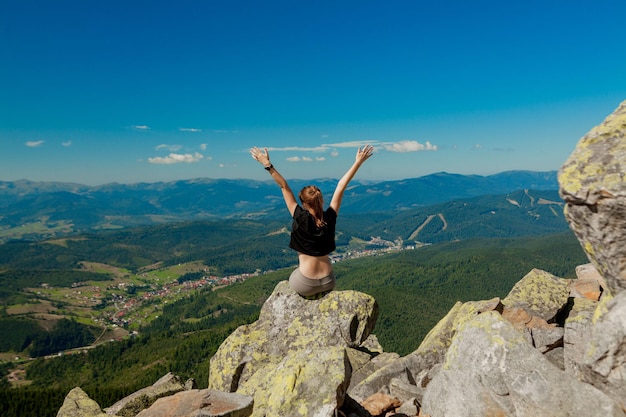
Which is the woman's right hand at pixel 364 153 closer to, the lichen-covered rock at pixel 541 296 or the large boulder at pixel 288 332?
the large boulder at pixel 288 332

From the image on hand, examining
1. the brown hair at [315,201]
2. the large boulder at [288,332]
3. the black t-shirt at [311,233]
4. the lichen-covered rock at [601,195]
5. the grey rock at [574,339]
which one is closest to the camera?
the lichen-covered rock at [601,195]

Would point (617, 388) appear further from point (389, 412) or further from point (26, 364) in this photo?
point (26, 364)

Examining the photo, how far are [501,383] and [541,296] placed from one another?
13768 mm

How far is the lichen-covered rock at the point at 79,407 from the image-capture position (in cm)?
1339

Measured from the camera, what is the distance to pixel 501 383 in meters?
8.34

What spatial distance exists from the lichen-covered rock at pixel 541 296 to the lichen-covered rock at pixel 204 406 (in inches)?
584

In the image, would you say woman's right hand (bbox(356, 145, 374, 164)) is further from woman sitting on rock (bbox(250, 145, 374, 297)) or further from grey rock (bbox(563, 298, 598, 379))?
grey rock (bbox(563, 298, 598, 379))

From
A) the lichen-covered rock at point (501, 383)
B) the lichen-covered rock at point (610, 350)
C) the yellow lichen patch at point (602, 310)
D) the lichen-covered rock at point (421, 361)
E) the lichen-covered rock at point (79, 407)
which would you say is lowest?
the lichen-covered rock at point (421, 361)

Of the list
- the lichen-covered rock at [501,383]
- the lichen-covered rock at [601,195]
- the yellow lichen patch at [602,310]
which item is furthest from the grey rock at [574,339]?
the lichen-covered rock at [601,195]

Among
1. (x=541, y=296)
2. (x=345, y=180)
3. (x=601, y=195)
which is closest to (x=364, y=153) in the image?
(x=345, y=180)

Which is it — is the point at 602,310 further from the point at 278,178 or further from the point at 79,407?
the point at 79,407

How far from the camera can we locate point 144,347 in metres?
187

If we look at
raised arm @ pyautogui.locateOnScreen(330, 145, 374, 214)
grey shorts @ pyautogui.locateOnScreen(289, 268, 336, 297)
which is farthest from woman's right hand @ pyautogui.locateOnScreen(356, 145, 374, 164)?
grey shorts @ pyautogui.locateOnScreen(289, 268, 336, 297)

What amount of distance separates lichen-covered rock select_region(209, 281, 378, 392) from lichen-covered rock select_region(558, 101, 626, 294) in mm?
10909
